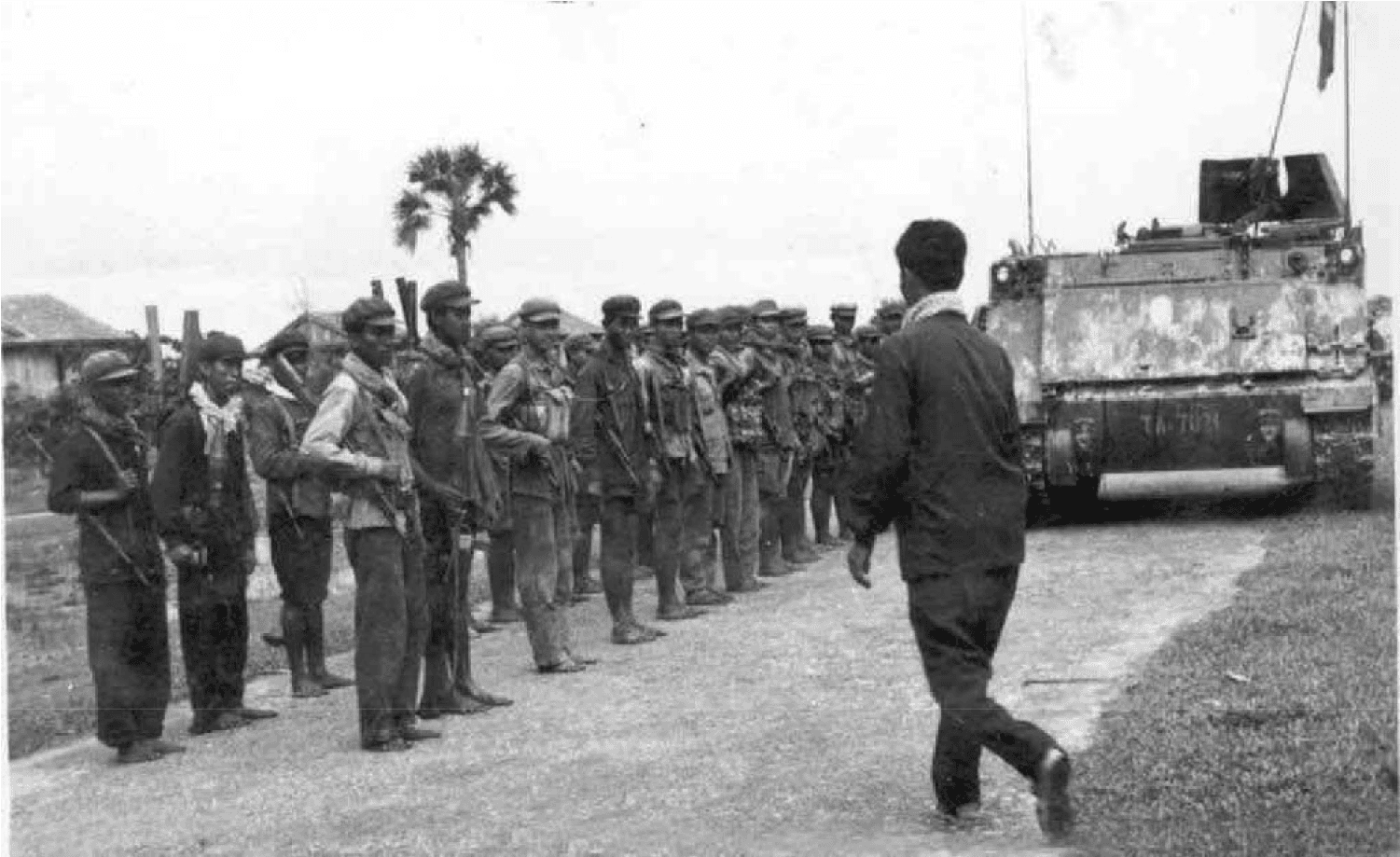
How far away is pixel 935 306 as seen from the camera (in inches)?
243

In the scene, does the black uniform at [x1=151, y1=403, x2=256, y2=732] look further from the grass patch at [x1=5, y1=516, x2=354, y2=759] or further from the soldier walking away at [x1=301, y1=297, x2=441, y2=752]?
the soldier walking away at [x1=301, y1=297, x2=441, y2=752]

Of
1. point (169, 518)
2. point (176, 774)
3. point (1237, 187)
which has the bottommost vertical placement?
point (176, 774)

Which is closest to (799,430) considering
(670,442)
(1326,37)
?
(670,442)

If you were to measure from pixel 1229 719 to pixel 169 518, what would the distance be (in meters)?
4.41

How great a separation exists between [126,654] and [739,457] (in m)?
5.15

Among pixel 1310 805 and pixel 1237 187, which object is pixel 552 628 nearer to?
pixel 1310 805

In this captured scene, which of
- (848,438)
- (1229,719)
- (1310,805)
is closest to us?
(1310,805)

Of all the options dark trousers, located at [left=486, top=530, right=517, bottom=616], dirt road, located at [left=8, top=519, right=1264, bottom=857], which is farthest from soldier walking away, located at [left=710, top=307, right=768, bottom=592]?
dirt road, located at [left=8, top=519, right=1264, bottom=857]

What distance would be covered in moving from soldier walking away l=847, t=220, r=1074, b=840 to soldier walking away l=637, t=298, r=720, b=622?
487cm

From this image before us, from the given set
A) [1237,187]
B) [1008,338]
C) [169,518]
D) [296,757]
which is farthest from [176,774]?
[1237,187]

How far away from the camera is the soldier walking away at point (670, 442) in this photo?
436 inches

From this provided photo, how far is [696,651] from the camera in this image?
9.90 meters

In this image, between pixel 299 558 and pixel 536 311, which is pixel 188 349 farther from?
pixel 536 311

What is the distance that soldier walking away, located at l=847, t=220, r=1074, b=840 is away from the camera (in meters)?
6.00
